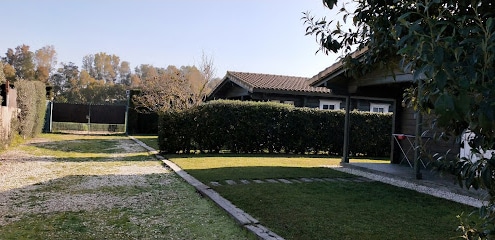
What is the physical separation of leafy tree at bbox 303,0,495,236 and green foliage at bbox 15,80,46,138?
48.0ft

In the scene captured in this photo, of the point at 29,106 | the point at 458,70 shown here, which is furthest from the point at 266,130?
the point at 458,70

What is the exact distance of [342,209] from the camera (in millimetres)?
4973

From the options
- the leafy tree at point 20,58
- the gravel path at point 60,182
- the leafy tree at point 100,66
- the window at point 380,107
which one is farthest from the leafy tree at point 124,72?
the gravel path at point 60,182

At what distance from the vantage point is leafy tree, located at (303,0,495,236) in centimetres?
109

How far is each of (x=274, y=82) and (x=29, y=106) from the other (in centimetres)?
1096

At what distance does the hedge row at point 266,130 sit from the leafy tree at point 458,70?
10446 mm

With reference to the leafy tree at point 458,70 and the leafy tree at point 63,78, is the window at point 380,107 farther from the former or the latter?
the leafy tree at point 63,78

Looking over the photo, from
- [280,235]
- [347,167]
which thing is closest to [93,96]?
[347,167]

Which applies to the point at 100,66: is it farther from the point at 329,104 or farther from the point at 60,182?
the point at 60,182

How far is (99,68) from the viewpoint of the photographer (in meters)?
55.1

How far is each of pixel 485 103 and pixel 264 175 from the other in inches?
266

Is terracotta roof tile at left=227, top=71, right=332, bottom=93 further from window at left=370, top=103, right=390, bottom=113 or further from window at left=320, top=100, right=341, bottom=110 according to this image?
window at left=370, top=103, right=390, bottom=113

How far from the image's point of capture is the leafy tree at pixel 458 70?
3.58 ft

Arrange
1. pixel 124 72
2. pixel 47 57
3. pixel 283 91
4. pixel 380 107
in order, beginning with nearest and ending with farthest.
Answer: pixel 283 91 < pixel 380 107 < pixel 47 57 < pixel 124 72
